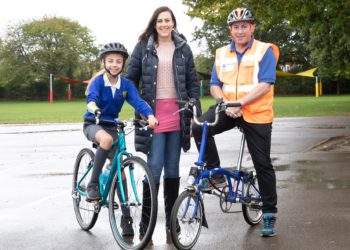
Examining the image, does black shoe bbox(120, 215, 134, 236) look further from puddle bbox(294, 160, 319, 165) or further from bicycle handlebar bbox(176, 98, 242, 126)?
puddle bbox(294, 160, 319, 165)

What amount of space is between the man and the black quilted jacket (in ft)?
1.05

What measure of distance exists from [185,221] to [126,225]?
67 cm

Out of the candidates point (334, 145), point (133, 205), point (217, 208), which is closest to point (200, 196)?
point (133, 205)

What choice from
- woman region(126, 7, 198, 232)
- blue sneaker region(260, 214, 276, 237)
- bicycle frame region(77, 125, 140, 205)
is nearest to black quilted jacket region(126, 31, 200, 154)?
woman region(126, 7, 198, 232)

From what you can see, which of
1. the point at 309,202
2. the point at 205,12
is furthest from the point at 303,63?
the point at 309,202

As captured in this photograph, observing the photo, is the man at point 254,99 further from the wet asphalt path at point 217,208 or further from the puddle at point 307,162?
the puddle at point 307,162

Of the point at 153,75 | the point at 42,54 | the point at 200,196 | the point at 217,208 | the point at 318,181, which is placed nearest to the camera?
the point at 200,196

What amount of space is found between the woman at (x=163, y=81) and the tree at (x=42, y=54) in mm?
76194

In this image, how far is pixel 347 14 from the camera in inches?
815

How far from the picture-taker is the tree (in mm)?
80812

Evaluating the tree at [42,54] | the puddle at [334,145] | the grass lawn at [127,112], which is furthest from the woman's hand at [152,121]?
the tree at [42,54]

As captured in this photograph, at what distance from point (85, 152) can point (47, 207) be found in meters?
1.49

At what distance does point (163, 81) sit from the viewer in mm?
6074

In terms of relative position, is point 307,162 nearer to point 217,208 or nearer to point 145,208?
point 217,208
